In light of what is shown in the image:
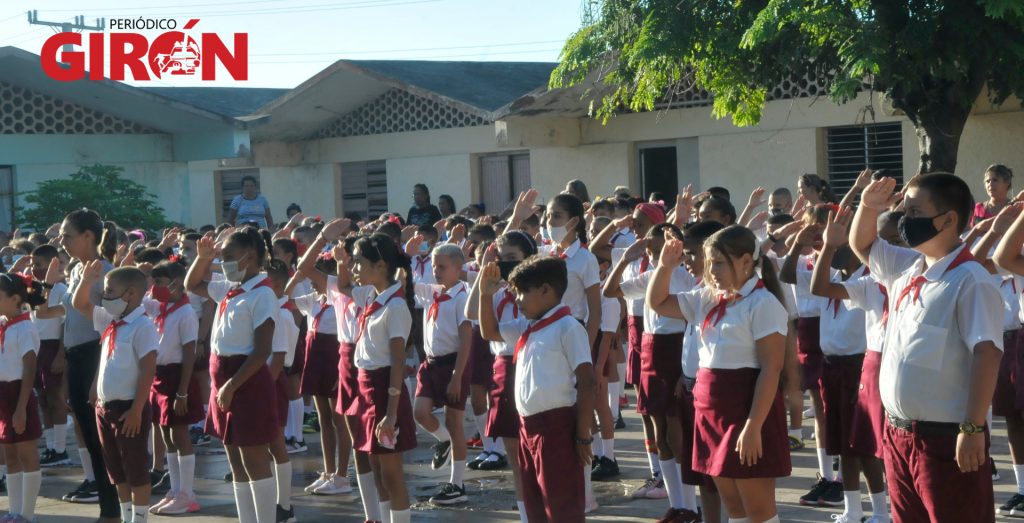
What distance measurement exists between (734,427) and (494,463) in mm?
3829

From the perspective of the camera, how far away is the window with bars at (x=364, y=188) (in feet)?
72.9

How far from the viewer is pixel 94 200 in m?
20.0

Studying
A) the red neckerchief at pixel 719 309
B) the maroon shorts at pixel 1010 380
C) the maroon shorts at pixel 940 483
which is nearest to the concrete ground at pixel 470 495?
the maroon shorts at pixel 1010 380

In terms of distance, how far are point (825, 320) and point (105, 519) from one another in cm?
440

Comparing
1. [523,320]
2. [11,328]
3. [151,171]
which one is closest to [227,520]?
[11,328]

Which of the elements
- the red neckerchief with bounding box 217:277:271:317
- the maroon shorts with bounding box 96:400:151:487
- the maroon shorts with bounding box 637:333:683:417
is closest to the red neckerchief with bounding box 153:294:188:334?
the maroon shorts with bounding box 96:400:151:487

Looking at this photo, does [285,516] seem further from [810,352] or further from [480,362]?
[810,352]

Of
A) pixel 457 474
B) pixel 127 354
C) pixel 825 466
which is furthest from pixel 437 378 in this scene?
pixel 825 466

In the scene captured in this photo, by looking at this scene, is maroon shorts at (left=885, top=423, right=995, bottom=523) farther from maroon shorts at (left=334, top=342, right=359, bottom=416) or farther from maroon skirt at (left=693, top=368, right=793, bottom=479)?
maroon shorts at (left=334, top=342, right=359, bottom=416)

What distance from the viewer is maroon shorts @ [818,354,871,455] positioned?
6.82m

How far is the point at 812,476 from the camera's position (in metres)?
8.13

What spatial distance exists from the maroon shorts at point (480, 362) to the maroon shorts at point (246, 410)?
217 centimetres

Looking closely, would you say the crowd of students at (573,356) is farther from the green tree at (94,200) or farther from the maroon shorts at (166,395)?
the green tree at (94,200)

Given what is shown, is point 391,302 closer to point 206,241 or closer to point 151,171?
point 206,241
